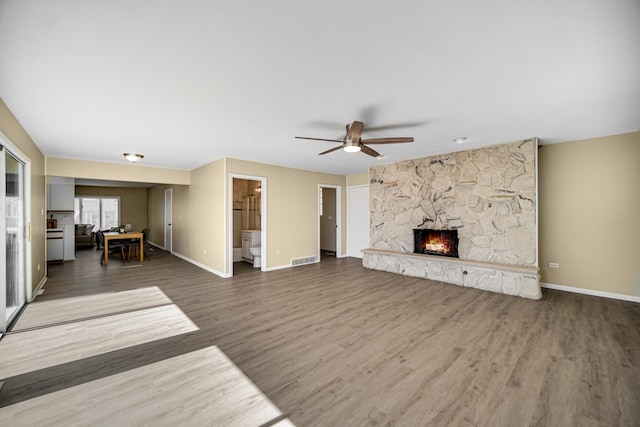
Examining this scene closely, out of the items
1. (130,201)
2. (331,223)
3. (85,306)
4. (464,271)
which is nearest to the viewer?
(85,306)

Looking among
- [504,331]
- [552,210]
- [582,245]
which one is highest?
[552,210]

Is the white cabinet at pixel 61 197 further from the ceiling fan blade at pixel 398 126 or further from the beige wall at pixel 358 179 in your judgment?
the ceiling fan blade at pixel 398 126

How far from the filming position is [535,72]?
2.24 m

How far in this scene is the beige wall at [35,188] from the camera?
122 inches

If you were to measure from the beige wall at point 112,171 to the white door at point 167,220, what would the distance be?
1983 millimetres

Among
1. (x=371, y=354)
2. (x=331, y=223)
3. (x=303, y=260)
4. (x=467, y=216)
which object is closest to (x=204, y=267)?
(x=303, y=260)

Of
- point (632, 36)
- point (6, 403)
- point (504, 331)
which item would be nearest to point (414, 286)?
point (504, 331)

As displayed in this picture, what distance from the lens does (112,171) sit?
6.13 metres

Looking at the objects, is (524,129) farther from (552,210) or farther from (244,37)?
(244,37)

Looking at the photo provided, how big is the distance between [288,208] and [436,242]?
3.48m

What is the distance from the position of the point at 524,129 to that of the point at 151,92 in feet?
15.7

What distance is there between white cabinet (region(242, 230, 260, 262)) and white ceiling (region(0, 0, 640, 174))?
3451mm

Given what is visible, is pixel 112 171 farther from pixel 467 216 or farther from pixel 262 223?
pixel 467 216

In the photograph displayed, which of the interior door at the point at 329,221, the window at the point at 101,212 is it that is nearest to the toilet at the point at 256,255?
the interior door at the point at 329,221
